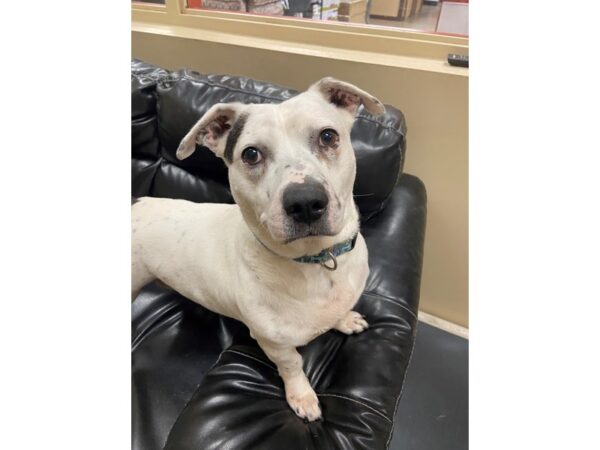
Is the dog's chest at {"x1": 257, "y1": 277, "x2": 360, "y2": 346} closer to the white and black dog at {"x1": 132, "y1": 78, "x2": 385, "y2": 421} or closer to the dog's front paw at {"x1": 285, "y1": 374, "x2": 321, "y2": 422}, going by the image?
the white and black dog at {"x1": 132, "y1": 78, "x2": 385, "y2": 421}

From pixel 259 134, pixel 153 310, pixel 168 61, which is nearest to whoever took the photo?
pixel 259 134

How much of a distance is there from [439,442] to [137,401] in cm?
140

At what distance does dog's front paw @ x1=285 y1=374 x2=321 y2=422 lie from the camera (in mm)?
1382

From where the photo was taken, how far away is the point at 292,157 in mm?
1186

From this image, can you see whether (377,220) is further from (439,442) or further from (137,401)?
(137,401)

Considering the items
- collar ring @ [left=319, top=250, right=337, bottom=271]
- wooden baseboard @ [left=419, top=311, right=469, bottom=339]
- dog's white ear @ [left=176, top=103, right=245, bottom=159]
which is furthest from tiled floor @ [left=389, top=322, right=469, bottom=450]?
dog's white ear @ [left=176, top=103, right=245, bottom=159]

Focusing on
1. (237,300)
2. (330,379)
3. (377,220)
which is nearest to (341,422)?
(330,379)

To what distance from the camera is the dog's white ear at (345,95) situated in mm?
1397

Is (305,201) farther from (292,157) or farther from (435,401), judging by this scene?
(435,401)

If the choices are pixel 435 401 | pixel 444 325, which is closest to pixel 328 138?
pixel 435 401

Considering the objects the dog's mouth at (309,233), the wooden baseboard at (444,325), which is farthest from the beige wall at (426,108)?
the dog's mouth at (309,233)

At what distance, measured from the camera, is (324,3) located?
7.57 ft

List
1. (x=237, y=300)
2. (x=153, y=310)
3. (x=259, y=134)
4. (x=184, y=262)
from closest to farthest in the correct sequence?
(x=259, y=134), (x=237, y=300), (x=184, y=262), (x=153, y=310)

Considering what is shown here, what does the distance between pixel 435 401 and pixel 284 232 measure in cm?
151
